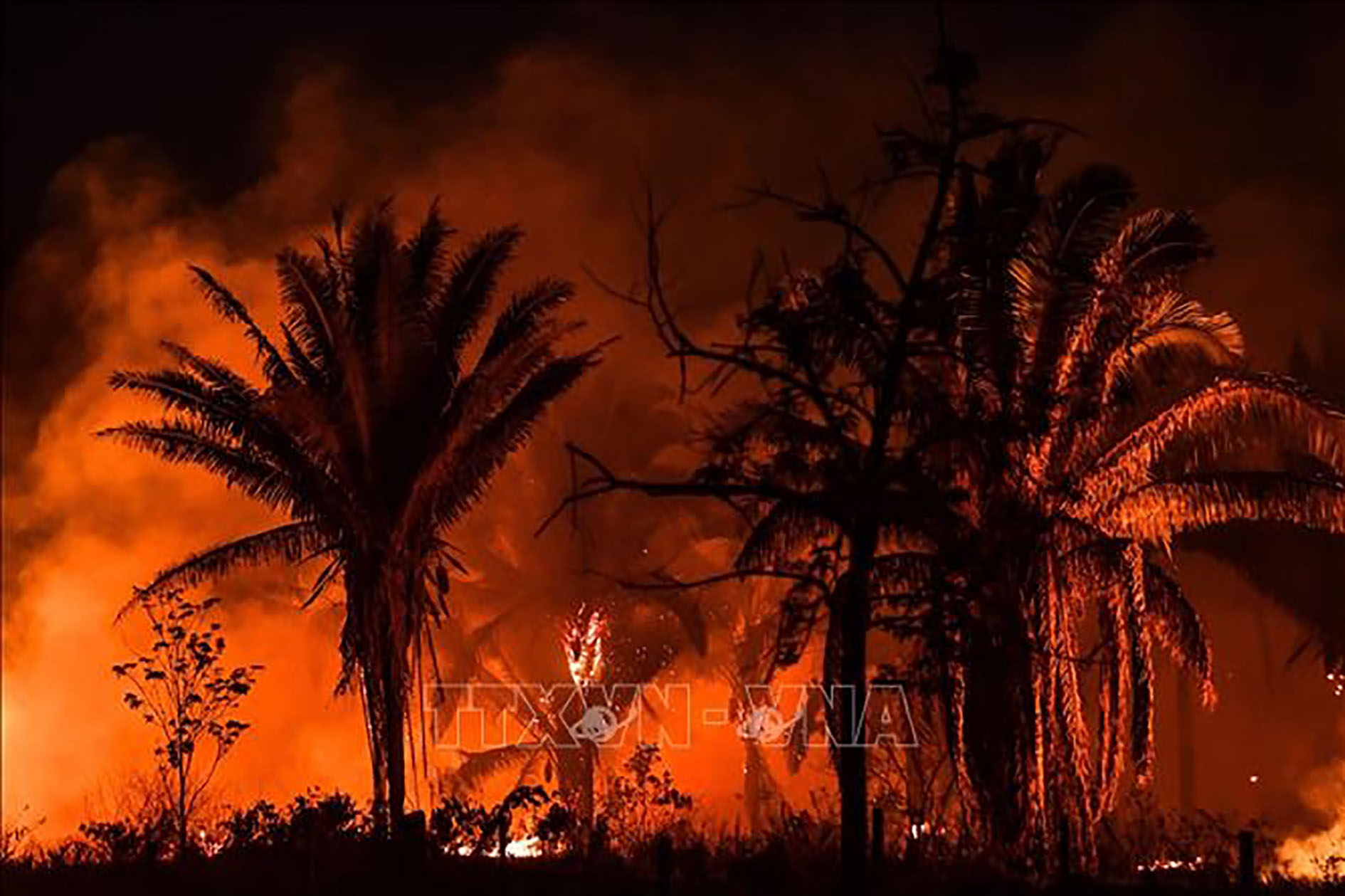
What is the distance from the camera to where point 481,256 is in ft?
64.8

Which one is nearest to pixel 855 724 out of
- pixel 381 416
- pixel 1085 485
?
pixel 1085 485

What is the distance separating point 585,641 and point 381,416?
1244 centimetres

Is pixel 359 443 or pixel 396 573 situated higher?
pixel 359 443

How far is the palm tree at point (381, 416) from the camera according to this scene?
1900 centimetres

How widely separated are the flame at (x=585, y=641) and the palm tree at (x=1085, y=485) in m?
13.2

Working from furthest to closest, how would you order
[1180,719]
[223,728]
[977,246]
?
1. [1180,719]
2. [223,728]
3. [977,246]

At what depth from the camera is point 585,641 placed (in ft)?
102

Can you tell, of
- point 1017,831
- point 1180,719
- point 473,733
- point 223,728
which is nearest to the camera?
point 1017,831

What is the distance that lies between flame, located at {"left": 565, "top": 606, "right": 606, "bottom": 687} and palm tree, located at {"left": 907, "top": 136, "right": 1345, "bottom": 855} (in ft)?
43.2

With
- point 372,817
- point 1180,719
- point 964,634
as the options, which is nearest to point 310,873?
point 372,817

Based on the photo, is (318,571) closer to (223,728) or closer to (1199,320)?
(223,728)

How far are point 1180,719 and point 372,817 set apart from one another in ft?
53.5

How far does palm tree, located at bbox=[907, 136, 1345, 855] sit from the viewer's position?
18078 mm

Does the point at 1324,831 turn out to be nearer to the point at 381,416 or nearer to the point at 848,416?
the point at 381,416
